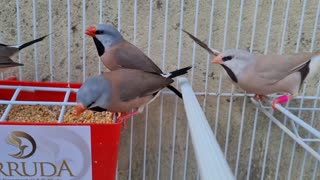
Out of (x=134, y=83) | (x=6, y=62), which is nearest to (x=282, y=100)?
(x=134, y=83)

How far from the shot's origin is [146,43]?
3.43ft

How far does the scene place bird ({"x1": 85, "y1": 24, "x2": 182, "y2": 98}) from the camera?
943 mm

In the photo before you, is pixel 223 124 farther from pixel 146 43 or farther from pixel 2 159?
pixel 2 159

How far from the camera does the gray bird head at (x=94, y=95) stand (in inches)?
31.2

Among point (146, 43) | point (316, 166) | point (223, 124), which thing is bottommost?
point (316, 166)

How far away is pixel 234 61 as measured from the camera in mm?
939

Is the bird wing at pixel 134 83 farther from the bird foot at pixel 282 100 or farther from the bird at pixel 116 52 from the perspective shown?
the bird foot at pixel 282 100

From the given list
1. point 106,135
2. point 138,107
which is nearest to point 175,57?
point 138,107

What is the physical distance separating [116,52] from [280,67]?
0.42 m

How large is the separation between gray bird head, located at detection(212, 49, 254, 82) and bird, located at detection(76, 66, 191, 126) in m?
0.15

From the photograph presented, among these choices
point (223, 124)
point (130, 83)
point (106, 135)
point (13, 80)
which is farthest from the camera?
point (223, 124)

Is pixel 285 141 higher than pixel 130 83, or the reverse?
pixel 130 83

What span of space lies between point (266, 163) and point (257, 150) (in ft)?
0.18

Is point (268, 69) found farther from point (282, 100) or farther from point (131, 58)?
point (131, 58)
